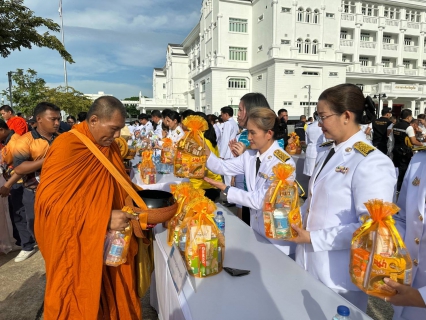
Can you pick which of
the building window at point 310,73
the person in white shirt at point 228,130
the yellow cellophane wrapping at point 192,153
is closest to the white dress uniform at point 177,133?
the person in white shirt at point 228,130

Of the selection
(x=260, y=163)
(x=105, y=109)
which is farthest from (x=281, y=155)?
(x=105, y=109)

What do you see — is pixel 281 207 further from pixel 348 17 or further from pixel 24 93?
pixel 348 17

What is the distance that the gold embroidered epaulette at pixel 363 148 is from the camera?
1568mm

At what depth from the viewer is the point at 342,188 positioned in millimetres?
1604

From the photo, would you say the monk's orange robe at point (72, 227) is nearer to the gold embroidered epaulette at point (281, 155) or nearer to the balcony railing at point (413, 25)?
the gold embroidered epaulette at point (281, 155)

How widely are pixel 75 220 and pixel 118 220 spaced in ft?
0.83

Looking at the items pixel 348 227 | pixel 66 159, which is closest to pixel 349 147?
pixel 348 227

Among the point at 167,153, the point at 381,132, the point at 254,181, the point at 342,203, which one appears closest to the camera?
the point at 342,203

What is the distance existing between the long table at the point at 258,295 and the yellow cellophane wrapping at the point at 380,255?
19 cm

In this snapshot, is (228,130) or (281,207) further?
(228,130)

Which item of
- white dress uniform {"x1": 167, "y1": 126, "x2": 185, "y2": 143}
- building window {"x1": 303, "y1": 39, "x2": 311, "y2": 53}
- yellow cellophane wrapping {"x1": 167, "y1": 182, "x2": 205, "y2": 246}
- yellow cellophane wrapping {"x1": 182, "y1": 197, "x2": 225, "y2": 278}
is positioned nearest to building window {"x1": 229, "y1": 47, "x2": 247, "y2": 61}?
building window {"x1": 303, "y1": 39, "x2": 311, "y2": 53}

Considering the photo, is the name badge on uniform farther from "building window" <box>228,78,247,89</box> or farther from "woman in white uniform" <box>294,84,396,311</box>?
"building window" <box>228,78,247,89</box>

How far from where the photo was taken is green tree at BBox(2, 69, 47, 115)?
19.1 meters

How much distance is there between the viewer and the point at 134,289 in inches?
82.0
